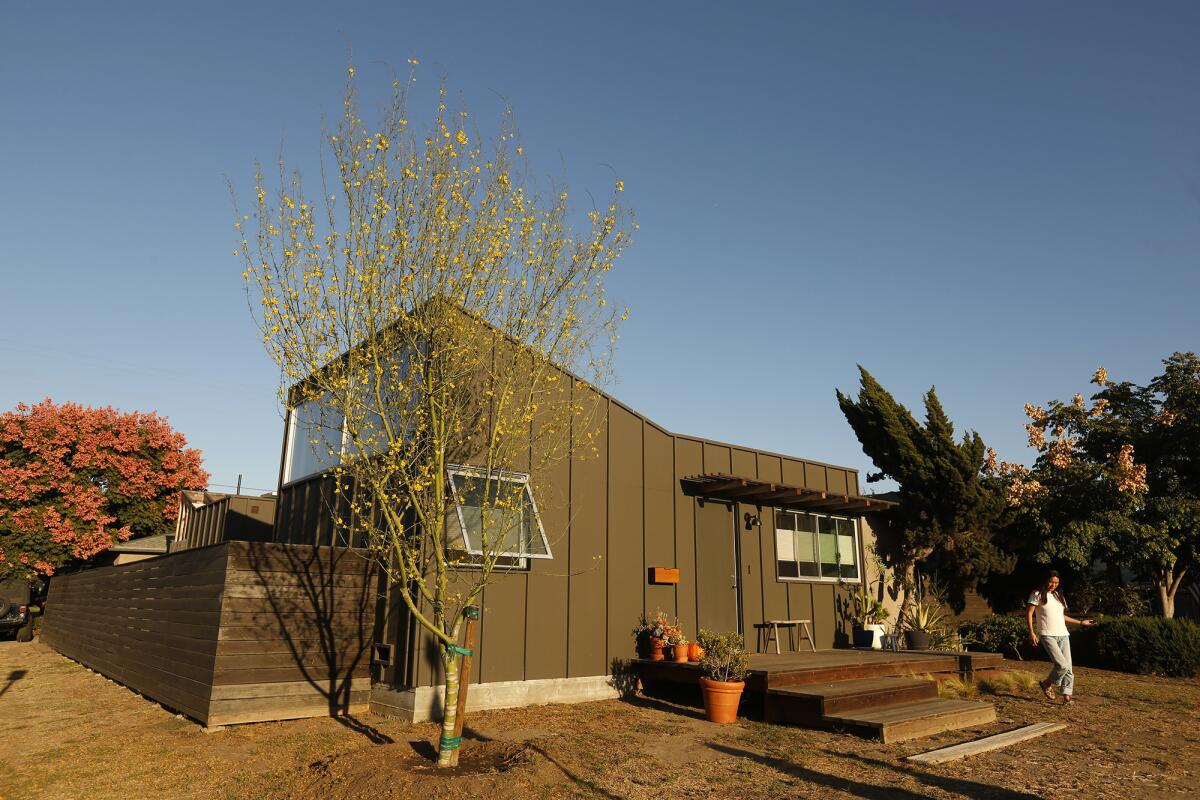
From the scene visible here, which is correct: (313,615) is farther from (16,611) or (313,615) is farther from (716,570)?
(16,611)

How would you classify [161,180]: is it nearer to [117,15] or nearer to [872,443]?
[117,15]

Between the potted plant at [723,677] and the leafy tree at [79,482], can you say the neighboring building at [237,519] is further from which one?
the leafy tree at [79,482]

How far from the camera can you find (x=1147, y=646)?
41.3 feet

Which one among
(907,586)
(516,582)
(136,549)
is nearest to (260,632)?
(516,582)

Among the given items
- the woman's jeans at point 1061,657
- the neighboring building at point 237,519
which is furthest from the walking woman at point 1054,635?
the neighboring building at point 237,519

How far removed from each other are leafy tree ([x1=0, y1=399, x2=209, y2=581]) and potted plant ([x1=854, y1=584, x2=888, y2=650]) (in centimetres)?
2002

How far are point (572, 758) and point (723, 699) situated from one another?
2.51m

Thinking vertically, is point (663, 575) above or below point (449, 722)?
above

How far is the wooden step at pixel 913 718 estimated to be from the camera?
725 cm

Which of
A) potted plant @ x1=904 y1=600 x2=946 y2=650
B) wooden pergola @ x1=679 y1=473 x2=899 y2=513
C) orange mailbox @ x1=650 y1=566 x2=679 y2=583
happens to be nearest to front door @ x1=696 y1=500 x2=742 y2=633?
wooden pergola @ x1=679 y1=473 x2=899 y2=513

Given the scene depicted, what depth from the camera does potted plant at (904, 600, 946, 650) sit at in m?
12.7

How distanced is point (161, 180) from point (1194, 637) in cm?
1767

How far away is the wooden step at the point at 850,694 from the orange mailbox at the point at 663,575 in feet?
7.69

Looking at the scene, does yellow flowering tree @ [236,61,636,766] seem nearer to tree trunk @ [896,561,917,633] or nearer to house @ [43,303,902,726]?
house @ [43,303,902,726]
